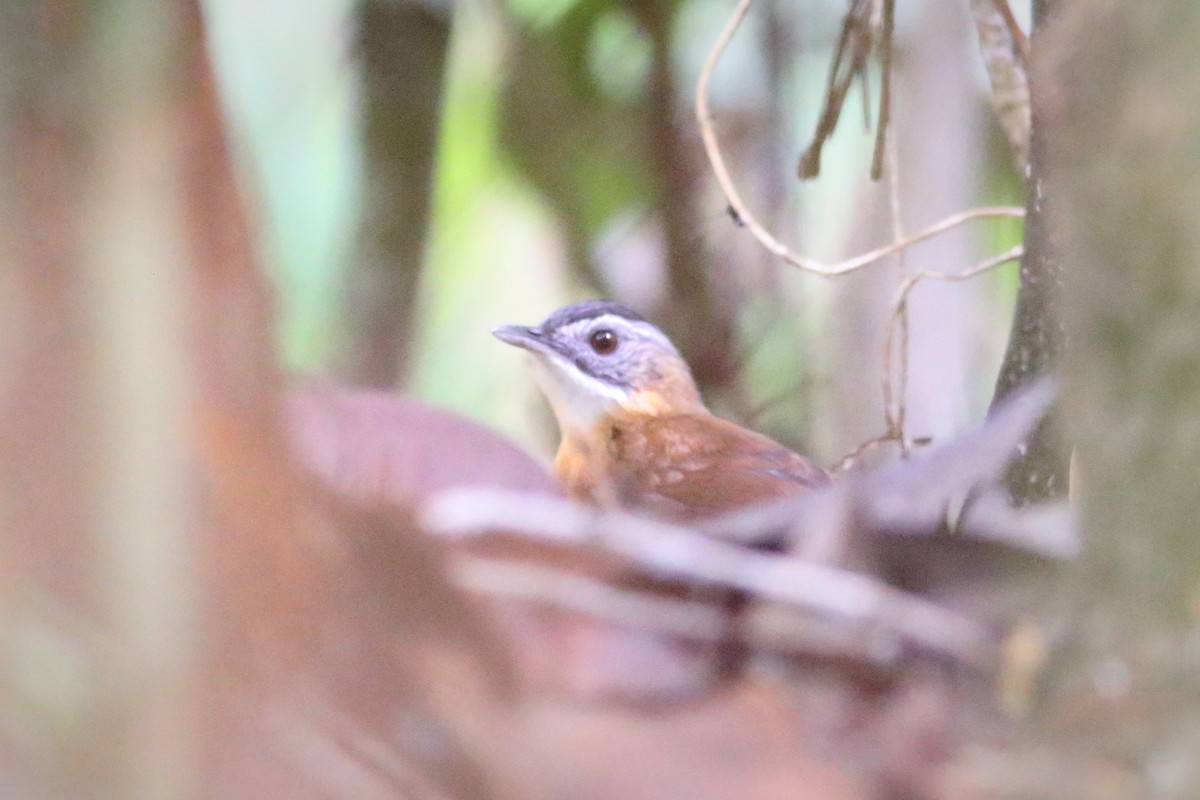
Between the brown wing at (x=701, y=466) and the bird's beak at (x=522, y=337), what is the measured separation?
25cm

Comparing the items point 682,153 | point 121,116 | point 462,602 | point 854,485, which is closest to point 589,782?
point 462,602

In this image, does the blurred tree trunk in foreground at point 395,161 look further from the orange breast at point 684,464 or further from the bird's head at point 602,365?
the orange breast at point 684,464

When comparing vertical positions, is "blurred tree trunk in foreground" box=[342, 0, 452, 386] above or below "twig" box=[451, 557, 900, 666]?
above

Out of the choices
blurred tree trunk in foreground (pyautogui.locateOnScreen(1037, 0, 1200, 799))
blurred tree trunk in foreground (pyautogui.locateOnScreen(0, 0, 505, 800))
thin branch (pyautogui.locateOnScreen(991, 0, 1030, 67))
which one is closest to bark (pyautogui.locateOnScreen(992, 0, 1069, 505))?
thin branch (pyautogui.locateOnScreen(991, 0, 1030, 67))

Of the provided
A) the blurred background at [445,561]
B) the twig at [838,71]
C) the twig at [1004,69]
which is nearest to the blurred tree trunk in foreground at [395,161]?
the twig at [838,71]

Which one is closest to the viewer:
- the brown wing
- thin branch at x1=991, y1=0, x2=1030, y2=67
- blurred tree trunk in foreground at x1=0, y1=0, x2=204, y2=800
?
blurred tree trunk in foreground at x1=0, y1=0, x2=204, y2=800

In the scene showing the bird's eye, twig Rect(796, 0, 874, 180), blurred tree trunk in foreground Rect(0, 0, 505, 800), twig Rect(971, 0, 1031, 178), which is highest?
the bird's eye

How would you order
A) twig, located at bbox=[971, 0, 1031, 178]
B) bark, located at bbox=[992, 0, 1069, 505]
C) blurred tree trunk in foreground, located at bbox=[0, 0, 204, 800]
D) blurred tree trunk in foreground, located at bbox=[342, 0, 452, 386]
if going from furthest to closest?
blurred tree trunk in foreground, located at bbox=[342, 0, 452, 386] < twig, located at bbox=[971, 0, 1031, 178] < bark, located at bbox=[992, 0, 1069, 505] < blurred tree trunk in foreground, located at bbox=[0, 0, 204, 800]

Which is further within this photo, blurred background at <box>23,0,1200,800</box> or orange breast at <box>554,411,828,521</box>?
orange breast at <box>554,411,828,521</box>

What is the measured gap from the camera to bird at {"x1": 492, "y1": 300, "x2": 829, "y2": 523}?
212 centimetres

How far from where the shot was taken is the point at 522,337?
112 inches

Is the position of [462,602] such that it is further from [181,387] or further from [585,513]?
[181,387]

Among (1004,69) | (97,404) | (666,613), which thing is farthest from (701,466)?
(97,404)

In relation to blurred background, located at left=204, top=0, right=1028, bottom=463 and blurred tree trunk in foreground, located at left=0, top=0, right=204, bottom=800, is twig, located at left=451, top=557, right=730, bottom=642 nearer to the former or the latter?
blurred tree trunk in foreground, located at left=0, top=0, right=204, bottom=800
